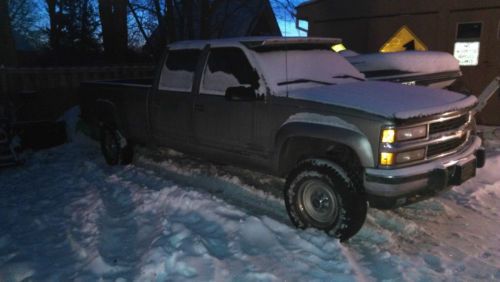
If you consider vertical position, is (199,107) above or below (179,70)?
below

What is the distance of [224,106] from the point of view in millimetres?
5051

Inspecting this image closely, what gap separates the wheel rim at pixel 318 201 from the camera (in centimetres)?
418

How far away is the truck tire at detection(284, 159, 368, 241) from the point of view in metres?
4.02

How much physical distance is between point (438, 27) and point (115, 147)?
7616mm

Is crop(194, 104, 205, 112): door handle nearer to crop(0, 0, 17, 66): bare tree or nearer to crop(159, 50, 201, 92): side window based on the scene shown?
crop(159, 50, 201, 92): side window

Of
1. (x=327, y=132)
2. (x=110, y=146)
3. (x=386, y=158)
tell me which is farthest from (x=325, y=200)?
(x=110, y=146)

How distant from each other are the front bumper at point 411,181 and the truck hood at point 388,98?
0.47 meters

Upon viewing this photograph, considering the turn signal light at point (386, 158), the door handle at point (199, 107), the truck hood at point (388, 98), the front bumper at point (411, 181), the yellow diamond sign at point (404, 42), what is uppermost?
the yellow diamond sign at point (404, 42)

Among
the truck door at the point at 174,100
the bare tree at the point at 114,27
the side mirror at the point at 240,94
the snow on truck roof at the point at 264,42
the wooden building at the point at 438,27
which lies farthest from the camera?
the bare tree at the point at 114,27

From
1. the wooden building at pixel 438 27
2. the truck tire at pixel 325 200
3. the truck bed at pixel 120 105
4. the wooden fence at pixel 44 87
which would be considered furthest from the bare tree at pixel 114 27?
the truck tire at pixel 325 200

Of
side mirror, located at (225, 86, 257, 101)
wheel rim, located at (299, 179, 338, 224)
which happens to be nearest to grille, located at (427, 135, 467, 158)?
wheel rim, located at (299, 179, 338, 224)

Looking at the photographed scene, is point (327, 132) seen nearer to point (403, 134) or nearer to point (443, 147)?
point (403, 134)

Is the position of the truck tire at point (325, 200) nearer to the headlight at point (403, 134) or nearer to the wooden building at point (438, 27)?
the headlight at point (403, 134)

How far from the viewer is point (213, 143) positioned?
5.29m
